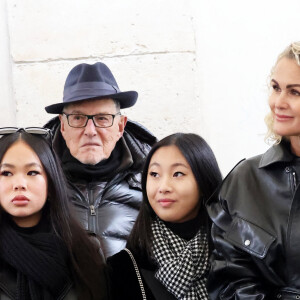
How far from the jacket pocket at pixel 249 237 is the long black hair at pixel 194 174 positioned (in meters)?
0.22

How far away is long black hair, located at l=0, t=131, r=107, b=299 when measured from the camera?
7.78 feet

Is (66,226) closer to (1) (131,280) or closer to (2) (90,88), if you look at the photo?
(1) (131,280)

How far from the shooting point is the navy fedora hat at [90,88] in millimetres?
3252

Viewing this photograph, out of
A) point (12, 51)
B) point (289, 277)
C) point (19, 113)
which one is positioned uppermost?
point (12, 51)

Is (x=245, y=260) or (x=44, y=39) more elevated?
(x=44, y=39)

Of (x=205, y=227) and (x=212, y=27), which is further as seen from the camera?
(x=212, y=27)

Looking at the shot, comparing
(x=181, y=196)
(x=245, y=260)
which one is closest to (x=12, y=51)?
(x=181, y=196)

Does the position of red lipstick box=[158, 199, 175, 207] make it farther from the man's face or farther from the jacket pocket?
the man's face

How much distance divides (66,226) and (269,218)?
0.71 metres

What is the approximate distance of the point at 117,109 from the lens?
336 centimetres

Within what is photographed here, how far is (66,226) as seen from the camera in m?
2.43

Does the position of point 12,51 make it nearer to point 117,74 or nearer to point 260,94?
point 117,74

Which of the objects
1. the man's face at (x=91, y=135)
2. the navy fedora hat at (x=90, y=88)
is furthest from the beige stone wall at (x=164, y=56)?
the man's face at (x=91, y=135)

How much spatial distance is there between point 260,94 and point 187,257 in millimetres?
1902
